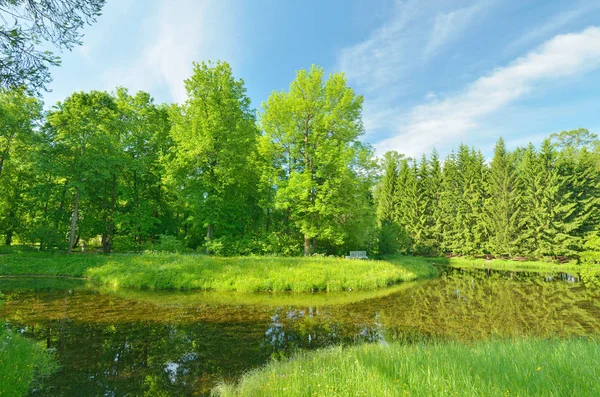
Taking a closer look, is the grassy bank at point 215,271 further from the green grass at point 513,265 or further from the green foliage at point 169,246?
the green grass at point 513,265

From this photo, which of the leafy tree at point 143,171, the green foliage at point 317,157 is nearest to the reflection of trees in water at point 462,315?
the green foliage at point 317,157

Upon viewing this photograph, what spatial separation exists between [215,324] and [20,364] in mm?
5701

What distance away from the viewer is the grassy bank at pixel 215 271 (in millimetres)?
18281

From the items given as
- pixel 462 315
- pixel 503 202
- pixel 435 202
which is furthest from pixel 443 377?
pixel 435 202

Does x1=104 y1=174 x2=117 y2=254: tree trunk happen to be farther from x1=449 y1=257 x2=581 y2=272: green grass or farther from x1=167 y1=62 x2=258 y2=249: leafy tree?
x1=449 y1=257 x2=581 y2=272: green grass

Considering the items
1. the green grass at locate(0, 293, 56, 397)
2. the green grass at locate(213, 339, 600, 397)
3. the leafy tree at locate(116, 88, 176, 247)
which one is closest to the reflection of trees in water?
the green grass at locate(213, 339, 600, 397)

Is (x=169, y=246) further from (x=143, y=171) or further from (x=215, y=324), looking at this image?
(x=215, y=324)

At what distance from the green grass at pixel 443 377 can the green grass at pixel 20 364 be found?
3894 millimetres

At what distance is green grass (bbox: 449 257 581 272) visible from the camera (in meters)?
34.2

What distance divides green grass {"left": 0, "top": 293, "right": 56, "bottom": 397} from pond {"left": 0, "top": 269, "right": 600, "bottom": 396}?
30 centimetres

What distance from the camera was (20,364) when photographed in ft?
21.4

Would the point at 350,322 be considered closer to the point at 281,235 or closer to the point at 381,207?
the point at 281,235

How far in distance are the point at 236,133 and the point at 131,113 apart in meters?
13.2

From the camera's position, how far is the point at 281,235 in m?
27.1
